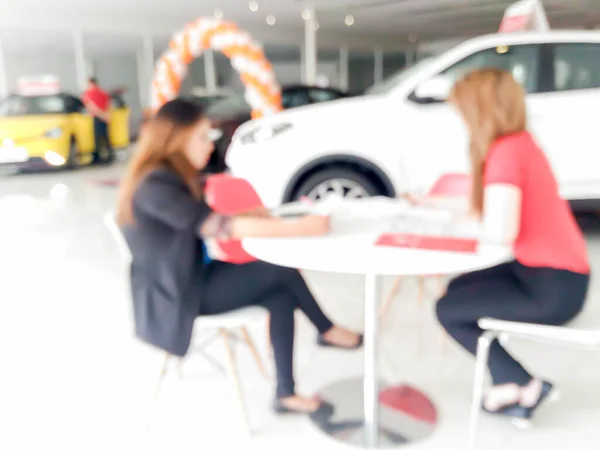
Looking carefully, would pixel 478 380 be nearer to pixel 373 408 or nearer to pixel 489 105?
pixel 373 408

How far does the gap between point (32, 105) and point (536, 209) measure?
23.2ft

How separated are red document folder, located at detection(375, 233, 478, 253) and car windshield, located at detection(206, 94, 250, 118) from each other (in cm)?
540

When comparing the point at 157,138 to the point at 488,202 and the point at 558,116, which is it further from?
the point at 558,116

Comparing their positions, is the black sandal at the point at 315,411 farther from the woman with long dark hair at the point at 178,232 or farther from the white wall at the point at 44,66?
the white wall at the point at 44,66

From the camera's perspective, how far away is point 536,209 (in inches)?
65.1

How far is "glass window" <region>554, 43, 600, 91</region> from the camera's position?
3.45 m

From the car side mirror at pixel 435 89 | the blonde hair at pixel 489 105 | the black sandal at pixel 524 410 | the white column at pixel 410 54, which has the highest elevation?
the white column at pixel 410 54

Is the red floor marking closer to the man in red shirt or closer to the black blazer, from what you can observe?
the black blazer

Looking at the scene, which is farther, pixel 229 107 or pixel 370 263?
pixel 229 107

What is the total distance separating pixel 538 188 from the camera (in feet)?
5.40

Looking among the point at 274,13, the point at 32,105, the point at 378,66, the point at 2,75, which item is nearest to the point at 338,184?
the point at 32,105

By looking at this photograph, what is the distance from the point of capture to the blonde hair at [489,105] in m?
1.68

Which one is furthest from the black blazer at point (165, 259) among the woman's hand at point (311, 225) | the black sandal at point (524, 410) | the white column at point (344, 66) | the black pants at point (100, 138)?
the white column at point (344, 66)

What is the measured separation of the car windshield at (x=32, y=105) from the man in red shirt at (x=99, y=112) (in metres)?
0.46
